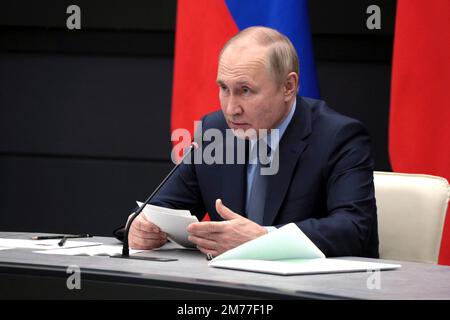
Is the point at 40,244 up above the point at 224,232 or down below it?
below

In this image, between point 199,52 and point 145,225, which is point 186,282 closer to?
point 145,225

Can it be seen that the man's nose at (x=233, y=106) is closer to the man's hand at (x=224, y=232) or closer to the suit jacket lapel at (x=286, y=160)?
the suit jacket lapel at (x=286, y=160)

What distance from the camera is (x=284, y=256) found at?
2248 mm

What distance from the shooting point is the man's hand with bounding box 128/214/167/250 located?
8.51 ft

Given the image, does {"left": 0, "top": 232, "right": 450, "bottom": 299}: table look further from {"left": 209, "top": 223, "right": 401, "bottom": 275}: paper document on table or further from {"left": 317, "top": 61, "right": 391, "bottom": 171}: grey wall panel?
{"left": 317, "top": 61, "right": 391, "bottom": 171}: grey wall panel

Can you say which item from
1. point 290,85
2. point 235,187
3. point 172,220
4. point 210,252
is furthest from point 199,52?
point 210,252

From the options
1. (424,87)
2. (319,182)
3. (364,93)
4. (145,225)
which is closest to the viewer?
(145,225)

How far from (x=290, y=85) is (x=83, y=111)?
225cm

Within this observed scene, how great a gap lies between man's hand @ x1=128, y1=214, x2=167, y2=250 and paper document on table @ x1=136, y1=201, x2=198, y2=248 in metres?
0.04

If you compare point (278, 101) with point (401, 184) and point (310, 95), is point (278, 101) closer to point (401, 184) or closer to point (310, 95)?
point (401, 184)

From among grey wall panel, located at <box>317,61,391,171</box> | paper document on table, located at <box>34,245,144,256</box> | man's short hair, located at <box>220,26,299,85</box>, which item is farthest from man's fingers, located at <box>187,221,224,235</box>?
grey wall panel, located at <box>317,61,391,171</box>

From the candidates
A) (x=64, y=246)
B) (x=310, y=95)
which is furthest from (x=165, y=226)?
(x=310, y=95)

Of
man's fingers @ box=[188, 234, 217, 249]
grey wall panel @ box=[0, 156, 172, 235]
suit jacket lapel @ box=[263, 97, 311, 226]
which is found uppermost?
suit jacket lapel @ box=[263, 97, 311, 226]

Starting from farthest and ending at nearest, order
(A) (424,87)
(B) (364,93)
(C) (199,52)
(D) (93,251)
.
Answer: (B) (364,93) < (C) (199,52) < (A) (424,87) < (D) (93,251)
